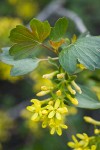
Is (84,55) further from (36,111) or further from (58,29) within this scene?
(36,111)

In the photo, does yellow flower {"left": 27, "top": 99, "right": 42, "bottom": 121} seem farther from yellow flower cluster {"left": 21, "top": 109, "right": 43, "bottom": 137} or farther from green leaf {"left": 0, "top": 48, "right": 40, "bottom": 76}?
yellow flower cluster {"left": 21, "top": 109, "right": 43, "bottom": 137}

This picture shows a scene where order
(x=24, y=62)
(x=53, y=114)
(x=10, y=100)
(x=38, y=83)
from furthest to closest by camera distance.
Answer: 1. (x=10, y=100)
2. (x=38, y=83)
3. (x=24, y=62)
4. (x=53, y=114)

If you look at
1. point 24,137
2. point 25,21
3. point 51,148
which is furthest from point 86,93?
point 25,21

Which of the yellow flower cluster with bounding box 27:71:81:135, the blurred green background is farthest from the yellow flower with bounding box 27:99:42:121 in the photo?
the blurred green background

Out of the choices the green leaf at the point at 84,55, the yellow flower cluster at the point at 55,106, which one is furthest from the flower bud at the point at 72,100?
the green leaf at the point at 84,55

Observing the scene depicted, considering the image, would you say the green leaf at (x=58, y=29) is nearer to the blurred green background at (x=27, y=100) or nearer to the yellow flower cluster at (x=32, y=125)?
the yellow flower cluster at (x=32, y=125)

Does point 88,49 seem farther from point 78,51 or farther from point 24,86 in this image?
point 24,86

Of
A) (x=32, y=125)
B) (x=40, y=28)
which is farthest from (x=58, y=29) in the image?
(x=32, y=125)
